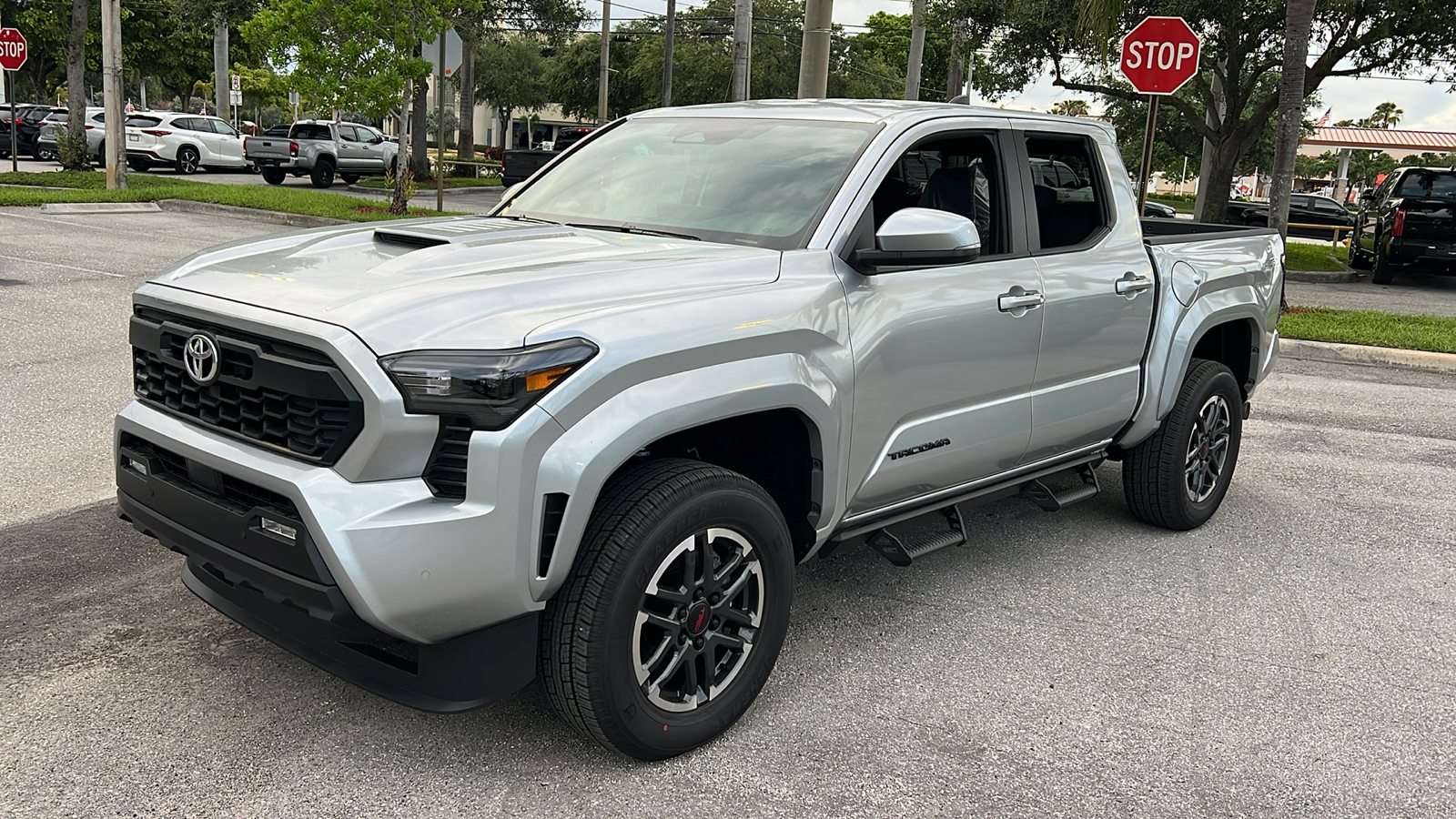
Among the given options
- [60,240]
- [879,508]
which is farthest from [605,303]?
[60,240]

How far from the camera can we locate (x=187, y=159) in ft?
103

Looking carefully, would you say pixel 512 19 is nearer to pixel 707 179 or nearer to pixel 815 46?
pixel 815 46

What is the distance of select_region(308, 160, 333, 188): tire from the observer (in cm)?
2975

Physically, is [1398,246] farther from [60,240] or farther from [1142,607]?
[60,240]

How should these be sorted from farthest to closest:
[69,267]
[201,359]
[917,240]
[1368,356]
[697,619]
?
[69,267]
[1368,356]
[917,240]
[697,619]
[201,359]

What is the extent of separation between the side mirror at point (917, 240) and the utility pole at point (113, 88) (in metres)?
19.9

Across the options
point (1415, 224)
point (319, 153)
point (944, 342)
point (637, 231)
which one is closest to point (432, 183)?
point (319, 153)

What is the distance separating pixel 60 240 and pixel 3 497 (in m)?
11.0

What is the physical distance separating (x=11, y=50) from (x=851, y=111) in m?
23.4

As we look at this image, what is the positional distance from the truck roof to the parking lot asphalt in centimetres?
185

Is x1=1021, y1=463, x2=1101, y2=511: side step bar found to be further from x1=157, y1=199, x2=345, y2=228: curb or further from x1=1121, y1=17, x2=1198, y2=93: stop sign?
x1=157, y1=199, x2=345, y2=228: curb

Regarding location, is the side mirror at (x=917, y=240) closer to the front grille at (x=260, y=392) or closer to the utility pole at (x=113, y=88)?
the front grille at (x=260, y=392)

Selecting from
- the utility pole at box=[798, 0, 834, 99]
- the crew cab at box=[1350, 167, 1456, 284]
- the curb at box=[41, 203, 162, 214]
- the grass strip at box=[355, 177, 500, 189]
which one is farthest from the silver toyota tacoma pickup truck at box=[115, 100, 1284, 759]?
the grass strip at box=[355, 177, 500, 189]

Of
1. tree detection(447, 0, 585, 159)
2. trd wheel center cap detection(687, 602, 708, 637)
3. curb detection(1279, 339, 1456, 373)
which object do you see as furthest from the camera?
tree detection(447, 0, 585, 159)
